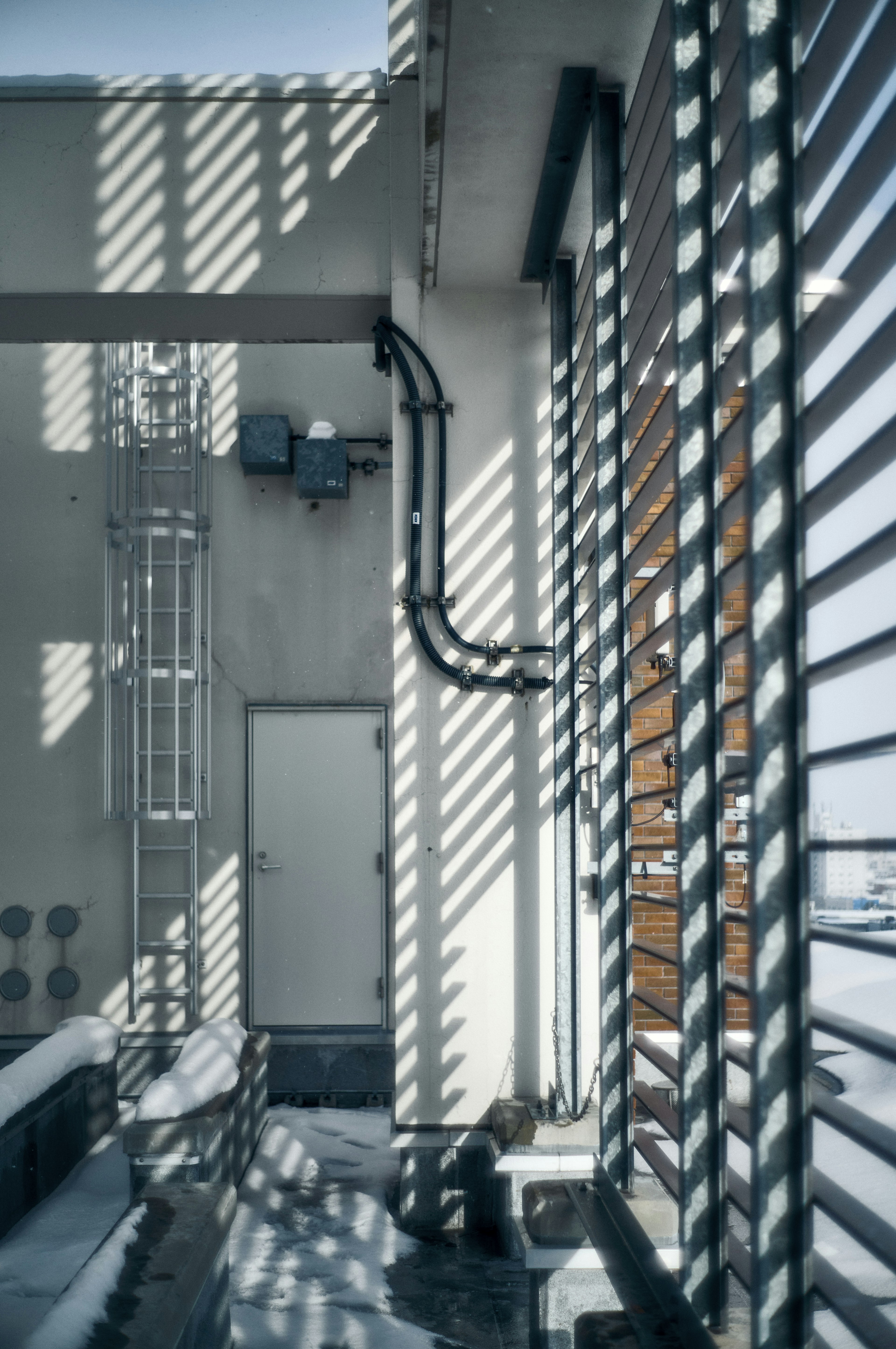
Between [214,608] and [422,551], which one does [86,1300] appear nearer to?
[422,551]

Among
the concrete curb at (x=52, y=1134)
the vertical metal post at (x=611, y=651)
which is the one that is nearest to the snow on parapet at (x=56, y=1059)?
the concrete curb at (x=52, y=1134)

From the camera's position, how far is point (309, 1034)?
6.07 m

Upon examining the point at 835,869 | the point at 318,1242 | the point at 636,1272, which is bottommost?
the point at 318,1242

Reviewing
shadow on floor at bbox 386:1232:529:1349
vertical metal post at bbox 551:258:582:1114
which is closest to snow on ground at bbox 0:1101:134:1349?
shadow on floor at bbox 386:1232:529:1349

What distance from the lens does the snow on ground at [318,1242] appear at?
3.15 m

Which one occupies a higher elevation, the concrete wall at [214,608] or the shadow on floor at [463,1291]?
the concrete wall at [214,608]

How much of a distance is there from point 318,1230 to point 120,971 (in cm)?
258

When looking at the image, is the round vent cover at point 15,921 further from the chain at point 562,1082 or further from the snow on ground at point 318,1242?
the chain at point 562,1082

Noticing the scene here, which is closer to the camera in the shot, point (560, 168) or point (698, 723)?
point (698, 723)

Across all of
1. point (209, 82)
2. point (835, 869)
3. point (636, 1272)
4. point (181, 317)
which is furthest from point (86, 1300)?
point (209, 82)

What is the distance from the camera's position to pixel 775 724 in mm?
1370

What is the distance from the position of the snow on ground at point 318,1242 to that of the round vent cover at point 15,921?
72.0 inches

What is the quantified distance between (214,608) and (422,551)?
8.74 feet

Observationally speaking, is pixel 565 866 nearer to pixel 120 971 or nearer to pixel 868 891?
pixel 868 891
